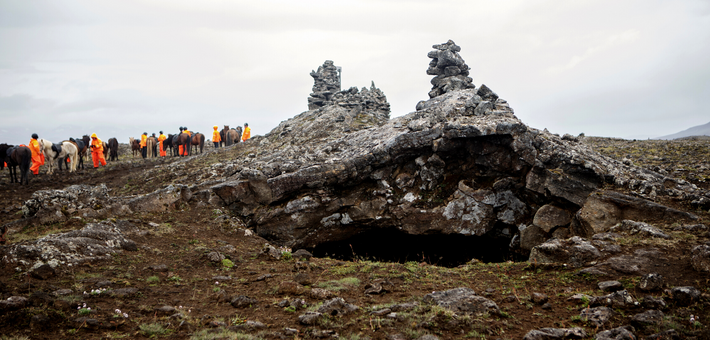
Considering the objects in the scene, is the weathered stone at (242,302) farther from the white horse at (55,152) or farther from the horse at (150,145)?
the horse at (150,145)

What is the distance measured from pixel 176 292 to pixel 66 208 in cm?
697

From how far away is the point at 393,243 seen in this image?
57.4ft

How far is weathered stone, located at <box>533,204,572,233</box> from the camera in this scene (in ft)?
42.5

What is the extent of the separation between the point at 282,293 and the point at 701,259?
870 centimetres

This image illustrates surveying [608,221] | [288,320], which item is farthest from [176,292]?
[608,221]

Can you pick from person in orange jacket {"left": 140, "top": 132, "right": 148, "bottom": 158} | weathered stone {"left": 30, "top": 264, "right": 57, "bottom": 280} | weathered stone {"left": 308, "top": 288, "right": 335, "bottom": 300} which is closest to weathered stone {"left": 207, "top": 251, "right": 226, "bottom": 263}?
weathered stone {"left": 30, "top": 264, "right": 57, "bottom": 280}

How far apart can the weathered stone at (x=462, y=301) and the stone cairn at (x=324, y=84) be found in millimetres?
37750

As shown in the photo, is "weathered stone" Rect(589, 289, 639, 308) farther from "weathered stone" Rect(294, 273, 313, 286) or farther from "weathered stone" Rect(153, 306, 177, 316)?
"weathered stone" Rect(153, 306, 177, 316)

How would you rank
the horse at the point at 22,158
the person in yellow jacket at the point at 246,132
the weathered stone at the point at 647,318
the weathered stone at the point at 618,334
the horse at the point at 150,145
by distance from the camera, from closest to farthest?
the weathered stone at the point at 618,334, the weathered stone at the point at 647,318, the horse at the point at 22,158, the horse at the point at 150,145, the person in yellow jacket at the point at 246,132

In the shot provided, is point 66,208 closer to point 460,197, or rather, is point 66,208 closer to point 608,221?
point 460,197

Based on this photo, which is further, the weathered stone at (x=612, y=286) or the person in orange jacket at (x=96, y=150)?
the person in orange jacket at (x=96, y=150)

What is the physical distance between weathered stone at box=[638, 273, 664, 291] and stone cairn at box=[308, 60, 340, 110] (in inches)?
1524

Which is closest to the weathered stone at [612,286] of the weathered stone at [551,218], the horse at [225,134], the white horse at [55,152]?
the weathered stone at [551,218]

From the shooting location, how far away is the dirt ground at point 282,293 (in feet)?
19.6
